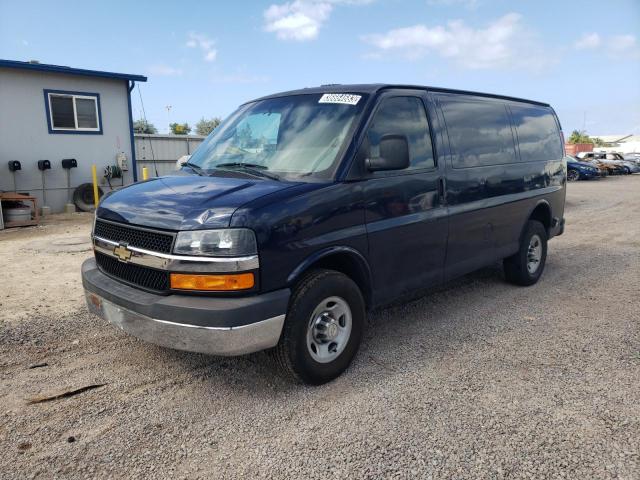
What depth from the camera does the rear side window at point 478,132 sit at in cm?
445

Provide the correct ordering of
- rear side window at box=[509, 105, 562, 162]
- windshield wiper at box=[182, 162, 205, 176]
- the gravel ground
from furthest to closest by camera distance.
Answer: rear side window at box=[509, 105, 562, 162]
windshield wiper at box=[182, 162, 205, 176]
the gravel ground

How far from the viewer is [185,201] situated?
3084mm

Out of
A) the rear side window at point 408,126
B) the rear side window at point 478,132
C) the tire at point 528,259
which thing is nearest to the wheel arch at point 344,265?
the rear side window at point 408,126

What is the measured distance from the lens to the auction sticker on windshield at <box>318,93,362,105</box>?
12.2ft

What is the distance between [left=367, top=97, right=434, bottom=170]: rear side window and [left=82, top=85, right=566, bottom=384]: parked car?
1cm

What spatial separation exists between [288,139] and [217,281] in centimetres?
142

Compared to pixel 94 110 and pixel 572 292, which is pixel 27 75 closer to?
pixel 94 110

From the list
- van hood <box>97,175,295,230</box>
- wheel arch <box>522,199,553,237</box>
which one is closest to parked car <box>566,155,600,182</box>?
wheel arch <box>522,199,553,237</box>

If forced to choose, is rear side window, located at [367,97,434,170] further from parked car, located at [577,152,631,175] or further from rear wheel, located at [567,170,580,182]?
parked car, located at [577,152,631,175]

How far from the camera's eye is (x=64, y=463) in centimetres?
259

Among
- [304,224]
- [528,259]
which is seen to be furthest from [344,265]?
[528,259]

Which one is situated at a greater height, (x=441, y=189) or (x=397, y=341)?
(x=441, y=189)

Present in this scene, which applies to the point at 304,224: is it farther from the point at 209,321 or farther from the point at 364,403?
the point at 364,403

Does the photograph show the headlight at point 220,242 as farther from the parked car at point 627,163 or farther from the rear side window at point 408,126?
the parked car at point 627,163
